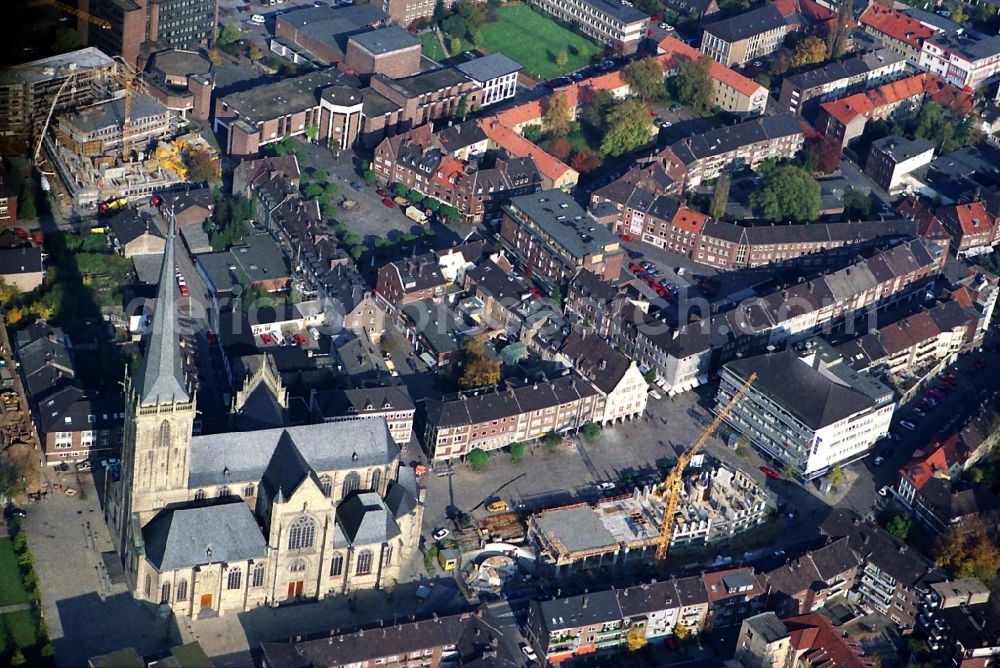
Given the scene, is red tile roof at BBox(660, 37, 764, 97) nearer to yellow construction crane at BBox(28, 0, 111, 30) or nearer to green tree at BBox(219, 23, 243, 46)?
green tree at BBox(219, 23, 243, 46)

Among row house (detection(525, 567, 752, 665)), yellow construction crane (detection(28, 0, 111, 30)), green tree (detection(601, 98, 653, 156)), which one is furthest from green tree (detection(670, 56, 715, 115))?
row house (detection(525, 567, 752, 665))

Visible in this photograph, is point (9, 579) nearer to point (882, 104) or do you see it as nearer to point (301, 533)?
point (301, 533)

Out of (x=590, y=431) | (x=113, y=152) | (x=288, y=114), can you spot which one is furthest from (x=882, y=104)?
(x=113, y=152)

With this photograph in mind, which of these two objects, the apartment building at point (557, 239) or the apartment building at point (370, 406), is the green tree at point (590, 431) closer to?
the apartment building at point (370, 406)

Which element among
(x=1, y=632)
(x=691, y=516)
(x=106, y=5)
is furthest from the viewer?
(x=106, y=5)

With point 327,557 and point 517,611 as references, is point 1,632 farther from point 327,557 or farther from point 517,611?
point 517,611

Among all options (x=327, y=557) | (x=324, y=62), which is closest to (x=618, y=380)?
(x=327, y=557)
